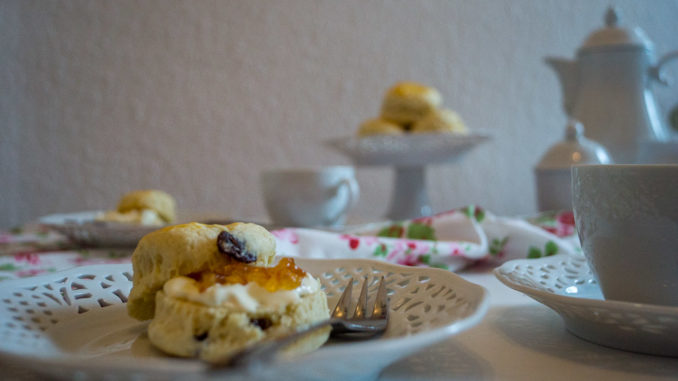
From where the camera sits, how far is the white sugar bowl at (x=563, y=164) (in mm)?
1021

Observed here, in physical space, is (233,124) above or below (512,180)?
above

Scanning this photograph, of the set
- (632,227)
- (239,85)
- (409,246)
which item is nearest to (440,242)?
(409,246)

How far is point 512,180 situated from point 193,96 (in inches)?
46.0

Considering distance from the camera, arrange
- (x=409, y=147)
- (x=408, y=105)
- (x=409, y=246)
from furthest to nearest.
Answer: (x=408, y=105) < (x=409, y=147) < (x=409, y=246)

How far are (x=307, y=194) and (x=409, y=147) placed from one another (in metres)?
0.26

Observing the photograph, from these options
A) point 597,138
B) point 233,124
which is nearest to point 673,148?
point 597,138

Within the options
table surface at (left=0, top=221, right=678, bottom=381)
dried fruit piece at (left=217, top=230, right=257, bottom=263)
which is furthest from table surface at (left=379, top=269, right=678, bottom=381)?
dried fruit piece at (left=217, top=230, right=257, bottom=263)

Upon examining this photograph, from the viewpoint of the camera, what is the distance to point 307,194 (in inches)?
36.8

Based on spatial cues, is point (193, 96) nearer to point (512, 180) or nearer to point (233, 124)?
point (233, 124)

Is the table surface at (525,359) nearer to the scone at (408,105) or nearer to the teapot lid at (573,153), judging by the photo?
the teapot lid at (573,153)

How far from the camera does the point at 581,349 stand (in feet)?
1.21

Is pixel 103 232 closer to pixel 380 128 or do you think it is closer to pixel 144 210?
pixel 144 210

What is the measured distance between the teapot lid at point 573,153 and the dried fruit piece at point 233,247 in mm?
803

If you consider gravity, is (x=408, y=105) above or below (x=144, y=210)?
above
